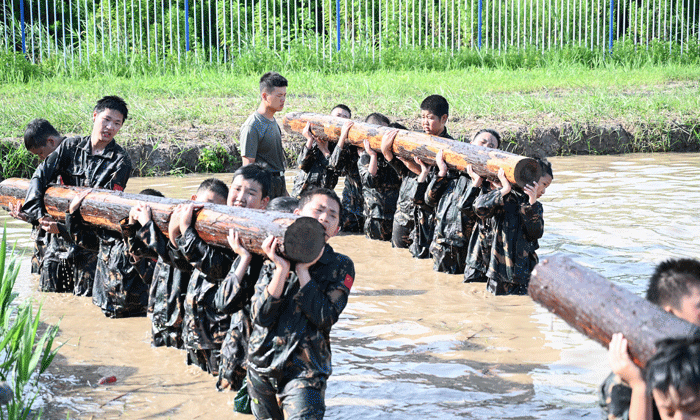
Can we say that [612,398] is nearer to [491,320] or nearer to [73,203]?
[491,320]

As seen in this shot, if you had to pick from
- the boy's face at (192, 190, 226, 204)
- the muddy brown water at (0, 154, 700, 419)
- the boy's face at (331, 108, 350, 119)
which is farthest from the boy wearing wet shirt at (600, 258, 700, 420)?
the boy's face at (331, 108, 350, 119)

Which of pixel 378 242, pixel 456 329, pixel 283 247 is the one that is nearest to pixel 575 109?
pixel 378 242

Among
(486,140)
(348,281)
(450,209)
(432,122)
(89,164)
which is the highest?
(432,122)

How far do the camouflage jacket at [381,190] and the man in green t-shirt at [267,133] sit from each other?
112cm

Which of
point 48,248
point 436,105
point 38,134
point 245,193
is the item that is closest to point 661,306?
point 245,193

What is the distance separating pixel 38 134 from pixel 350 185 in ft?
10.5

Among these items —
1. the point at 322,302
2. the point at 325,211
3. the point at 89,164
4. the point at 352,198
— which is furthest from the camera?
the point at 352,198

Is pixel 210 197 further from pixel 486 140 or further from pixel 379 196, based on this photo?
pixel 379 196

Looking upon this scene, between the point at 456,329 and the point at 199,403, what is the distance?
186 centimetres

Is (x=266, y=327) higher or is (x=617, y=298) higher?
(x=617, y=298)

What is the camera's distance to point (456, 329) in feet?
17.2

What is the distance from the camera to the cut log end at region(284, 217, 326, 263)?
11.8ft

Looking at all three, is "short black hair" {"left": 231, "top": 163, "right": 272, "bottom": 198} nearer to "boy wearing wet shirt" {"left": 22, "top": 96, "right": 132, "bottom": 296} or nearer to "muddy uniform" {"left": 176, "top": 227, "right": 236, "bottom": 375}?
"muddy uniform" {"left": 176, "top": 227, "right": 236, "bottom": 375}

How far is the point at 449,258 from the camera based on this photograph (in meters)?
6.70
